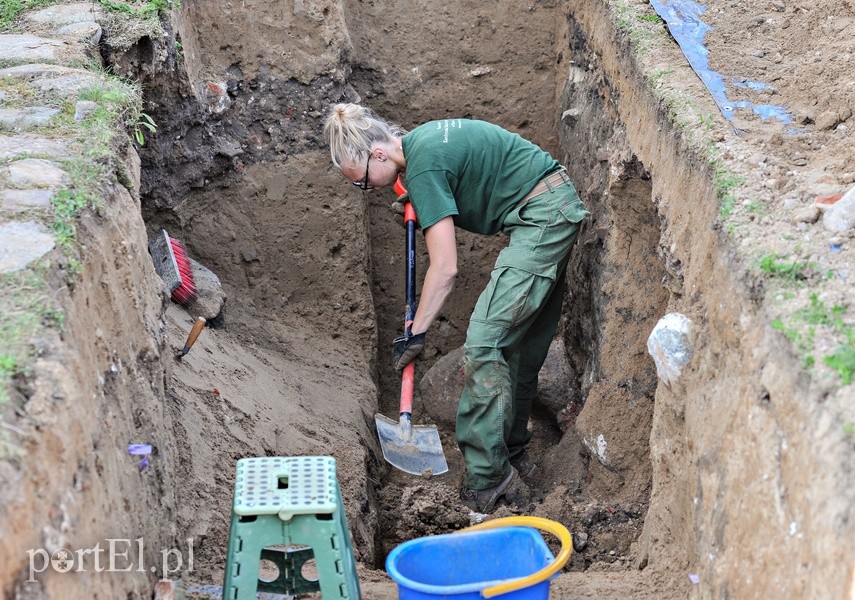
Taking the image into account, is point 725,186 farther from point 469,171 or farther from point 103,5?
point 103,5

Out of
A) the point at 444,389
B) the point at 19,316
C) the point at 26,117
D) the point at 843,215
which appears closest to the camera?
the point at 19,316

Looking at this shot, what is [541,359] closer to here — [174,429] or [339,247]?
[339,247]

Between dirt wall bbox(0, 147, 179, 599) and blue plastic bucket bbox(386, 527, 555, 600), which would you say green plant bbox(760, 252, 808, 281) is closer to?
blue plastic bucket bbox(386, 527, 555, 600)

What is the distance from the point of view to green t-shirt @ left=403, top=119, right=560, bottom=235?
3.86 meters

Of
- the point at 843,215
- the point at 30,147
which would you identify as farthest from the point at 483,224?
the point at 30,147

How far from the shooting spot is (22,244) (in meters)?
2.40

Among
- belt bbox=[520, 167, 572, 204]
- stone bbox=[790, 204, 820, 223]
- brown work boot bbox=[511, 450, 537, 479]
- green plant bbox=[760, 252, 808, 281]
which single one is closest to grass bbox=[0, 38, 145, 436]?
belt bbox=[520, 167, 572, 204]

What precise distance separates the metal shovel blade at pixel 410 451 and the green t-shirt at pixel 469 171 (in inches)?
39.8

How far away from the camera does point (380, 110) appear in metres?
5.55

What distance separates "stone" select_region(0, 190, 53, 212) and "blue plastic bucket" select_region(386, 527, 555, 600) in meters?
1.44

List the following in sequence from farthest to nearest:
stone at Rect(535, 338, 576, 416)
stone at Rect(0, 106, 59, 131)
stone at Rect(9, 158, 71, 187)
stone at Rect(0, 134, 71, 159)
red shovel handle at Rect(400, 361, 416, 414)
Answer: stone at Rect(535, 338, 576, 416)
red shovel handle at Rect(400, 361, 416, 414)
stone at Rect(0, 106, 59, 131)
stone at Rect(0, 134, 71, 159)
stone at Rect(9, 158, 71, 187)

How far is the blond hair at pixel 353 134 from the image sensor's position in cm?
388

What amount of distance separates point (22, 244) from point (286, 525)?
1.02 m

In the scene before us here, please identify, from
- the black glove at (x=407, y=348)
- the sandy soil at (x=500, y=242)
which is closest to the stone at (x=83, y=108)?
the sandy soil at (x=500, y=242)
